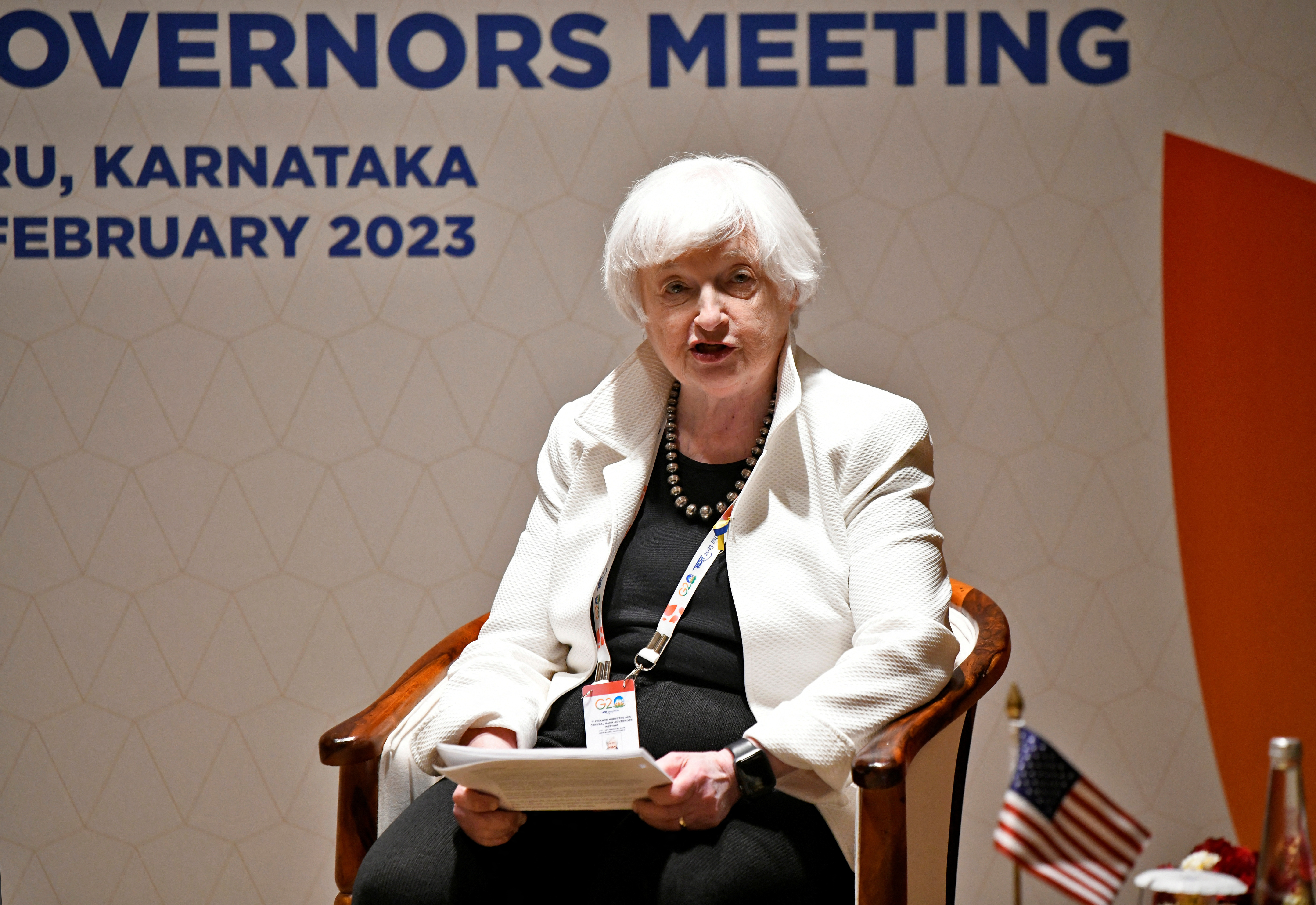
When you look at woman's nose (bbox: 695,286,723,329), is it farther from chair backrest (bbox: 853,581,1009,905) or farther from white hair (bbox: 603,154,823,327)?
chair backrest (bbox: 853,581,1009,905)

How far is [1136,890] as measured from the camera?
9.97 feet

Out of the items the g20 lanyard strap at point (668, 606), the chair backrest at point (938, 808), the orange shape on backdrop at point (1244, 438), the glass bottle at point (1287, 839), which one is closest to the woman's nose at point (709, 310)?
the g20 lanyard strap at point (668, 606)

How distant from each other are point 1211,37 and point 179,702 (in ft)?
10.2

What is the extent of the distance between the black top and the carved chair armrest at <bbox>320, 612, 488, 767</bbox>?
0.33m

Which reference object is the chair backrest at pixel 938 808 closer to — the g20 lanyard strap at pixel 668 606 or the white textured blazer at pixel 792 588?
the white textured blazer at pixel 792 588

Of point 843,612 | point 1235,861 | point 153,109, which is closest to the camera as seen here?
point 843,612

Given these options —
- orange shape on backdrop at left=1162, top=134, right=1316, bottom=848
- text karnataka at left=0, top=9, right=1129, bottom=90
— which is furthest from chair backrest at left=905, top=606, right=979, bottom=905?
text karnataka at left=0, top=9, right=1129, bottom=90

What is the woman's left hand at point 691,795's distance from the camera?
5.51 feet

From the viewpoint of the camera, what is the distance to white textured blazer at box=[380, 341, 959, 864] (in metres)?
1.82

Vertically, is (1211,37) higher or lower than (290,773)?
higher

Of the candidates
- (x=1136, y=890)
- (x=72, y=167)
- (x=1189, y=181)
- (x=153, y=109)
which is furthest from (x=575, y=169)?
(x=1136, y=890)

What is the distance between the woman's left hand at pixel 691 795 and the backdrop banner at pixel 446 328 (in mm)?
1474

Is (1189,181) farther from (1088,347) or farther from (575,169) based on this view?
(575,169)

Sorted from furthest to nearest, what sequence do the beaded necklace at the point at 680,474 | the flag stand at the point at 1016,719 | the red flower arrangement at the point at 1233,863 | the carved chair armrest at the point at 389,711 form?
the red flower arrangement at the point at 1233,863, the beaded necklace at the point at 680,474, the carved chair armrest at the point at 389,711, the flag stand at the point at 1016,719
